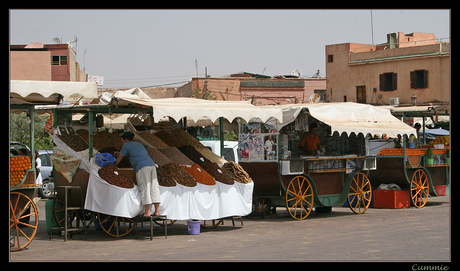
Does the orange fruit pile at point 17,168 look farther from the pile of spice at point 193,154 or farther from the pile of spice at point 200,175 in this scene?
the pile of spice at point 193,154

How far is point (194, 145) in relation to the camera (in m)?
11.6

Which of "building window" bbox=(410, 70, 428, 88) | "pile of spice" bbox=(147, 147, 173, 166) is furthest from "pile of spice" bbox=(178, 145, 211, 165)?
"building window" bbox=(410, 70, 428, 88)

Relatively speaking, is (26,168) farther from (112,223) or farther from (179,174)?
(179,174)

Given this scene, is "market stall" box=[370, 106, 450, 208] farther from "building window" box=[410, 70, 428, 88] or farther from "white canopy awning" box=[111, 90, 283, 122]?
"building window" box=[410, 70, 428, 88]

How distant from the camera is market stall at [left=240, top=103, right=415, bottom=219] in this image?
11.6 meters

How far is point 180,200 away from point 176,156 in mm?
1232

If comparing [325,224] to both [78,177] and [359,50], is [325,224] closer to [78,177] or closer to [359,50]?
[78,177]

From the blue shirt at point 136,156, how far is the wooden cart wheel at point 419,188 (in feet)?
25.5

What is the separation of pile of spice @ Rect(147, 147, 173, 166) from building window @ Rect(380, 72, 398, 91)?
25713mm

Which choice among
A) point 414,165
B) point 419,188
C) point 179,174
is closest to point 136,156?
point 179,174

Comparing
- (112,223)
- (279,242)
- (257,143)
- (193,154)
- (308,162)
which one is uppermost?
(257,143)

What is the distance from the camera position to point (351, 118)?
12.3 metres
